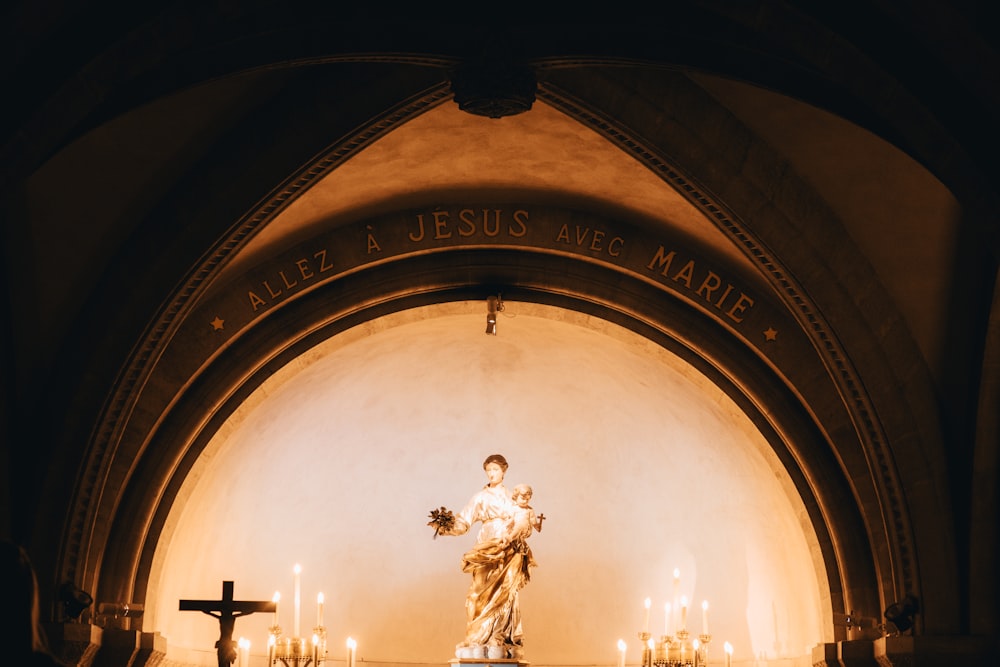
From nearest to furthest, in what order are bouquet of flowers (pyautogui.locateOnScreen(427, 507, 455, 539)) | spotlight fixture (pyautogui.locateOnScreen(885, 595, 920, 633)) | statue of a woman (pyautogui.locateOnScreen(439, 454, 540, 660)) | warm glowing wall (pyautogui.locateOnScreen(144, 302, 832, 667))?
1. spotlight fixture (pyautogui.locateOnScreen(885, 595, 920, 633))
2. statue of a woman (pyautogui.locateOnScreen(439, 454, 540, 660))
3. bouquet of flowers (pyautogui.locateOnScreen(427, 507, 455, 539))
4. warm glowing wall (pyautogui.locateOnScreen(144, 302, 832, 667))

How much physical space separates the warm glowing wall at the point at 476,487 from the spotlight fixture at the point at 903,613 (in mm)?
2299

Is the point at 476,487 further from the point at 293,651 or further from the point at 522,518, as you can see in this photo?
the point at 293,651

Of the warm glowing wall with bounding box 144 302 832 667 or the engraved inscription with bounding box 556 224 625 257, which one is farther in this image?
the warm glowing wall with bounding box 144 302 832 667

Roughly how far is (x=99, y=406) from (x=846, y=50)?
23.3ft

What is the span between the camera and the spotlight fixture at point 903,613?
1162 cm

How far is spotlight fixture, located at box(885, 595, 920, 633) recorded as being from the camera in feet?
38.1

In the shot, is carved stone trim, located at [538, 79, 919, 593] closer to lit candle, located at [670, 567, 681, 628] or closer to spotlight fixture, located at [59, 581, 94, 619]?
lit candle, located at [670, 567, 681, 628]

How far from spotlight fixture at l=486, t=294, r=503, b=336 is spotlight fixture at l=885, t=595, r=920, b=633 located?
4717 mm

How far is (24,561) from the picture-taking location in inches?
148

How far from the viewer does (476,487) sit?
16.1 metres

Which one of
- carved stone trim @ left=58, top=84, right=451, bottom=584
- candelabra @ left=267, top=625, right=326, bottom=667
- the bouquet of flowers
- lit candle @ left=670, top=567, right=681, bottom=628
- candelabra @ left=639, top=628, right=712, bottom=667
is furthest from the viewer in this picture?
lit candle @ left=670, top=567, right=681, bottom=628

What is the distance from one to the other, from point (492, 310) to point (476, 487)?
3.02 m

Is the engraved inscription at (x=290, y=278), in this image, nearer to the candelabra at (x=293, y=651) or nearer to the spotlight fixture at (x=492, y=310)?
the spotlight fixture at (x=492, y=310)

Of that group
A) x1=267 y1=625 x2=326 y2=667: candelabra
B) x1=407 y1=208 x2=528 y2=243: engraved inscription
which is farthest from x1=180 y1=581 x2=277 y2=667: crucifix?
x1=407 y1=208 x2=528 y2=243: engraved inscription
